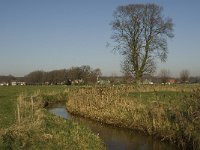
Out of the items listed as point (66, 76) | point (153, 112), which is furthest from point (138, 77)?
point (66, 76)

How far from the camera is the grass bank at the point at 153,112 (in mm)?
14766

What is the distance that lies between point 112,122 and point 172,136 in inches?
260

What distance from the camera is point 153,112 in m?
18.5

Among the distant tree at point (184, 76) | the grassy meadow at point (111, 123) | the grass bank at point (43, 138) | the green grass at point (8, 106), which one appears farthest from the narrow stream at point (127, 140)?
the distant tree at point (184, 76)

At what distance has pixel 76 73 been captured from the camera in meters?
119

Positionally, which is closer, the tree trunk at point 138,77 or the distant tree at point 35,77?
the tree trunk at point 138,77

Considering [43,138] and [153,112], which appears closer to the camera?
[43,138]

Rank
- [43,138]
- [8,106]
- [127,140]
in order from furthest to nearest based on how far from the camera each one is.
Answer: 1. [8,106]
2. [127,140]
3. [43,138]

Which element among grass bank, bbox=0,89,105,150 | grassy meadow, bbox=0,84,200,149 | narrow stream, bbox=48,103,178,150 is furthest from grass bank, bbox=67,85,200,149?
grass bank, bbox=0,89,105,150

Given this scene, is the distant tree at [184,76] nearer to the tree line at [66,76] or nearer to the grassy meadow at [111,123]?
the tree line at [66,76]

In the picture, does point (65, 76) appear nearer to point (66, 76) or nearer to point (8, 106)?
point (66, 76)

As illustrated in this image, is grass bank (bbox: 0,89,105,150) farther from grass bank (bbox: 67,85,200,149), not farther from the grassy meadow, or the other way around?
grass bank (bbox: 67,85,200,149)

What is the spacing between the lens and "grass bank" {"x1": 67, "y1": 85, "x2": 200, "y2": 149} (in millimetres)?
14766

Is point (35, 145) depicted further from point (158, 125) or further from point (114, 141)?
point (158, 125)
